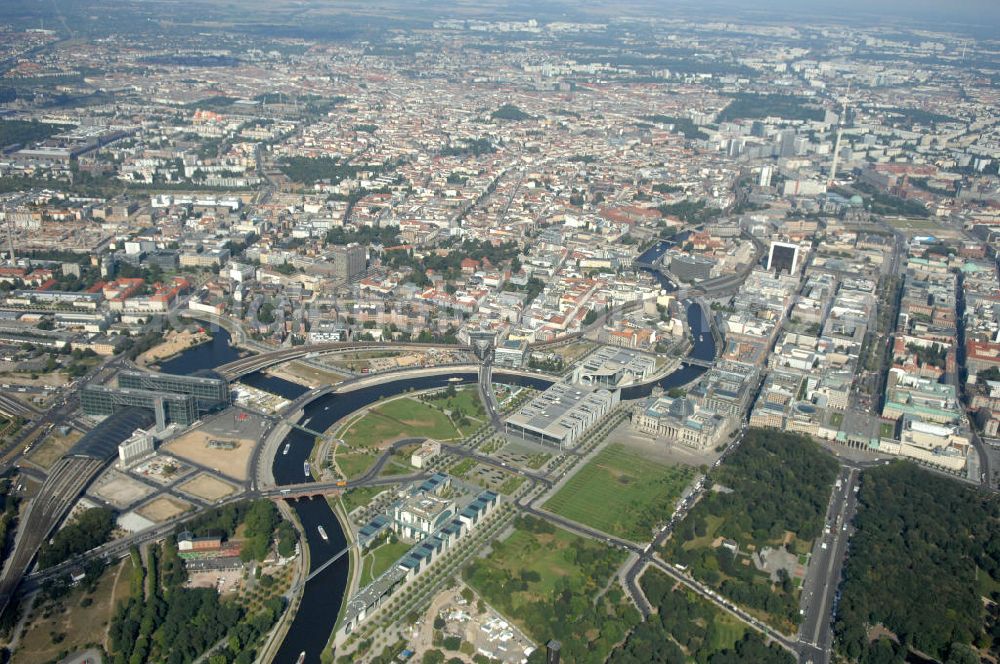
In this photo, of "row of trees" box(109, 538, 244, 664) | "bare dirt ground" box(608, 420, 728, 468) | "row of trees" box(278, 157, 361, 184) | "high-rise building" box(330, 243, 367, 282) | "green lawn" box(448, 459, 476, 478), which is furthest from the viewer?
"row of trees" box(278, 157, 361, 184)

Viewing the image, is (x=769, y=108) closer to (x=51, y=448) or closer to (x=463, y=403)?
(x=463, y=403)

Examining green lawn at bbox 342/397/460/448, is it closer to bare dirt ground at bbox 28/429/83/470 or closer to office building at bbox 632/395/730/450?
office building at bbox 632/395/730/450

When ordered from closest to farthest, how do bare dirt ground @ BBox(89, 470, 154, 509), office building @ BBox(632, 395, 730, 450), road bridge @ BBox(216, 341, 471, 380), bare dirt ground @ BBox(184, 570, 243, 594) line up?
bare dirt ground @ BBox(184, 570, 243, 594), bare dirt ground @ BBox(89, 470, 154, 509), office building @ BBox(632, 395, 730, 450), road bridge @ BBox(216, 341, 471, 380)

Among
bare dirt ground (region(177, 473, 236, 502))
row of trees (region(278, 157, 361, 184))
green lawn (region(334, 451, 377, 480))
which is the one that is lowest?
green lawn (region(334, 451, 377, 480))

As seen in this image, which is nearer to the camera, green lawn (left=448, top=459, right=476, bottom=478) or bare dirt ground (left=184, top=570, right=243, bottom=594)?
bare dirt ground (left=184, top=570, right=243, bottom=594)

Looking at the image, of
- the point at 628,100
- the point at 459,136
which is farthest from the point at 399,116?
the point at 628,100

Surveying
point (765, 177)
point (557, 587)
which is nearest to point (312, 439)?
point (557, 587)

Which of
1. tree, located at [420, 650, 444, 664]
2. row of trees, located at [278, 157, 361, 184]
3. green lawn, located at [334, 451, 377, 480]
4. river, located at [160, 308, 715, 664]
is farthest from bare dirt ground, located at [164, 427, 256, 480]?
row of trees, located at [278, 157, 361, 184]

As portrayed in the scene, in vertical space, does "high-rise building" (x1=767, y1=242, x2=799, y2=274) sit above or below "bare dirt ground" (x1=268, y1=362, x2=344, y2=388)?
above
